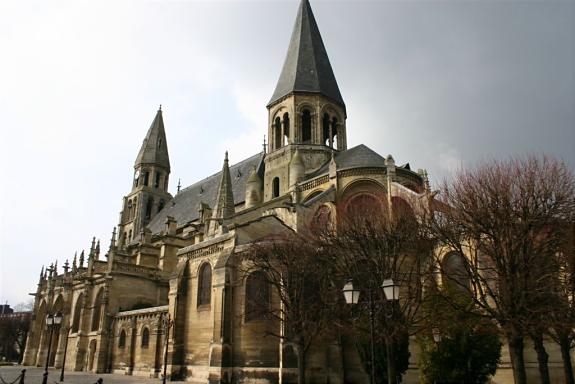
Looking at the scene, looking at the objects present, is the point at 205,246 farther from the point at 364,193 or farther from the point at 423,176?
the point at 423,176

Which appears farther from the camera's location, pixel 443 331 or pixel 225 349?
pixel 225 349

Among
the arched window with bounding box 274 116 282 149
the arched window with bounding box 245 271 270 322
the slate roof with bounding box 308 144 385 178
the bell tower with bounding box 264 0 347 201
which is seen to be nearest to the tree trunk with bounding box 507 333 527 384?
the arched window with bounding box 245 271 270 322

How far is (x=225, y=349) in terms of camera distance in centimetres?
2148

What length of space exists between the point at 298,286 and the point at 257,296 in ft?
11.9

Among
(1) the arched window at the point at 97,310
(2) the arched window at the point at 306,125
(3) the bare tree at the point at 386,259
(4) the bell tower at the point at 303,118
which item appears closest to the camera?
(3) the bare tree at the point at 386,259

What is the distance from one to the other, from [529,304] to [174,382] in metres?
17.3

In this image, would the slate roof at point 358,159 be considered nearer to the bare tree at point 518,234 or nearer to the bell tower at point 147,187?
the bare tree at point 518,234

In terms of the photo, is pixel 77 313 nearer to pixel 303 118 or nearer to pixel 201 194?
pixel 201 194

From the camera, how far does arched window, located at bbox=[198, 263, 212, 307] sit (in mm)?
24797

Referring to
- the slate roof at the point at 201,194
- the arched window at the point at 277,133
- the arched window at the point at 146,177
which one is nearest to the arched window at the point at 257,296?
the arched window at the point at 277,133

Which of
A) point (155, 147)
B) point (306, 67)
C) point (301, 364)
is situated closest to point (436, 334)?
point (301, 364)

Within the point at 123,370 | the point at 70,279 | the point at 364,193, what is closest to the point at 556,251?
the point at 364,193

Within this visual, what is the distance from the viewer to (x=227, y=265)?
74.5ft

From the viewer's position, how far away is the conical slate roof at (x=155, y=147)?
5788 cm
